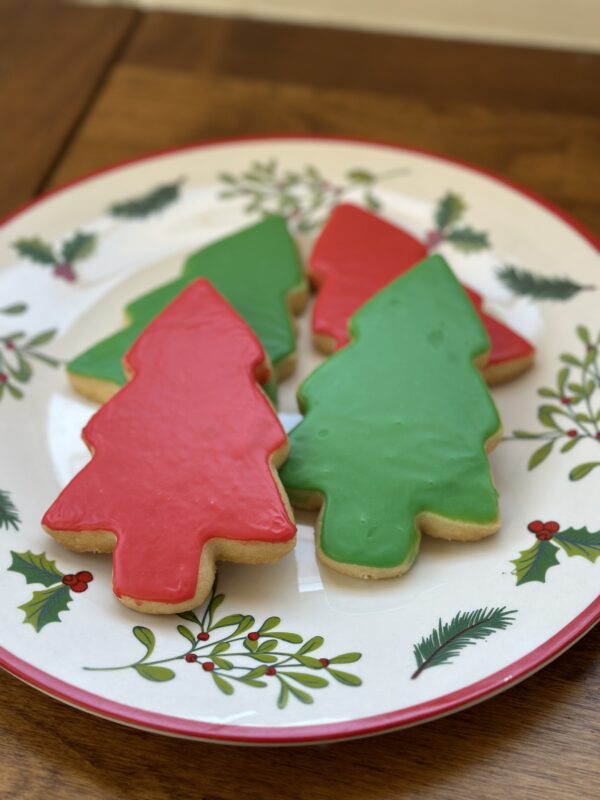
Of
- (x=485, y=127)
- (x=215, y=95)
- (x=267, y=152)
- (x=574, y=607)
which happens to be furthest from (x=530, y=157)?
(x=574, y=607)

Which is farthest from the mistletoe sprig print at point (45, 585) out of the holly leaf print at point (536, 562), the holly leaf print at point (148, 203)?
the holly leaf print at point (148, 203)

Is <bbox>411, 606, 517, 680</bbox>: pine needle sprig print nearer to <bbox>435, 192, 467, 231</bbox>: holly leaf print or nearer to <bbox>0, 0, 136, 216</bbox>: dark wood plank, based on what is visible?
<bbox>435, 192, 467, 231</bbox>: holly leaf print

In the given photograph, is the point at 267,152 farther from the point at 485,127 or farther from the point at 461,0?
the point at 461,0

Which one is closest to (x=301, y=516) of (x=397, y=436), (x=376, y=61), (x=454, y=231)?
(x=397, y=436)

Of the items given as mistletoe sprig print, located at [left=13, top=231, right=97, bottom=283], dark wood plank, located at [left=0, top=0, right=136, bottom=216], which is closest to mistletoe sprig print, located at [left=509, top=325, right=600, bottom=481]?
mistletoe sprig print, located at [left=13, top=231, right=97, bottom=283]

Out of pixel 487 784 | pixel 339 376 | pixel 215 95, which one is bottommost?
pixel 487 784

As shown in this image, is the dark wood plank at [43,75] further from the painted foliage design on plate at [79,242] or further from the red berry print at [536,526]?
→ the red berry print at [536,526]
